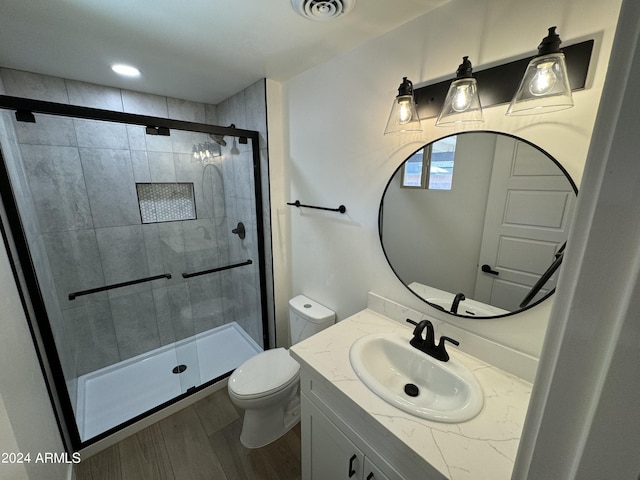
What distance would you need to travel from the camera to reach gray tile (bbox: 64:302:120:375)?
1912 millimetres

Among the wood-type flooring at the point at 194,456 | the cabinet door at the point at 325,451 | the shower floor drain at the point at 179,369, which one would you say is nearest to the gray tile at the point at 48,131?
the shower floor drain at the point at 179,369

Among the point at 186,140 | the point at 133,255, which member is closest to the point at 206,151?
the point at 186,140

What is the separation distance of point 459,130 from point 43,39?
202 centimetres

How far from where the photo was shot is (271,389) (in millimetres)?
1487

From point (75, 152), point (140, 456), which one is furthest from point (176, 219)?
point (140, 456)

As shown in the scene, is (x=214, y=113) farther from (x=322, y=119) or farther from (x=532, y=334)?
(x=532, y=334)

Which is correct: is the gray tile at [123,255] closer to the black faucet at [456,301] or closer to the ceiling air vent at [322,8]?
the ceiling air vent at [322,8]

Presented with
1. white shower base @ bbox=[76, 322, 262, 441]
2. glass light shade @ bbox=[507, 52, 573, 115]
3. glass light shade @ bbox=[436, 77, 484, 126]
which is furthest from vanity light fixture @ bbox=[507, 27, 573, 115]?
white shower base @ bbox=[76, 322, 262, 441]

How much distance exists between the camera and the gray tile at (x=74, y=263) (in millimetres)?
1762

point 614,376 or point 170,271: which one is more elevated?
point 614,376

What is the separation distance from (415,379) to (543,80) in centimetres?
117

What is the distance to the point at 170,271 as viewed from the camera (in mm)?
2205

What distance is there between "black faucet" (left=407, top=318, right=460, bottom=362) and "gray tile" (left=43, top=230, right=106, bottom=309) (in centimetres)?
228

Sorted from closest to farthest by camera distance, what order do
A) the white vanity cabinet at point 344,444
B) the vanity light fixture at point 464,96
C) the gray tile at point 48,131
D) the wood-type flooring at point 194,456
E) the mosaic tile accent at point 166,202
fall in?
the white vanity cabinet at point 344,444 → the vanity light fixture at point 464,96 → the wood-type flooring at point 194,456 → the gray tile at point 48,131 → the mosaic tile accent at point 166,202
